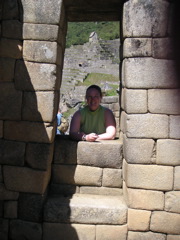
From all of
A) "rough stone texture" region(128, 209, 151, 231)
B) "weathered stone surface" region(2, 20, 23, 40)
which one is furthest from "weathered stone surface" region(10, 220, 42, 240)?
"weathered stone surface" region(2, 20, 23, 40)

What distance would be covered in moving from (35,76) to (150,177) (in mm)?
2191

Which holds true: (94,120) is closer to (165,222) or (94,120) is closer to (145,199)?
(145,199)

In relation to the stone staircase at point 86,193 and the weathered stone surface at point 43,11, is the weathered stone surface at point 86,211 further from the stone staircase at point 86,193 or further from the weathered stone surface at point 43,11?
the weathered stone surface at point 43,11

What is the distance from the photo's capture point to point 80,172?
428cm

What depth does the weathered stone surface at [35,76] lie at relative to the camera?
388 cm

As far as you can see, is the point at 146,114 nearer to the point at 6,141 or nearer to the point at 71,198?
the point at 71,198

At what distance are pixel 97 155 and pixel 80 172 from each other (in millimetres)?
393

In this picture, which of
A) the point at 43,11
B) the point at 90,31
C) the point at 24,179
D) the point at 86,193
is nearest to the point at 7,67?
the point at 43,11

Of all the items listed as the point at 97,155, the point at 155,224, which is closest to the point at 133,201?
the point at 155,224

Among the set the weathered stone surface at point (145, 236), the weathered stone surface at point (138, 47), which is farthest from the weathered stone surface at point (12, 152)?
the weathered stone surface at point (138, 47)

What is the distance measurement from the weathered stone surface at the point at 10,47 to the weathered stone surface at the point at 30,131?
1.00 meters

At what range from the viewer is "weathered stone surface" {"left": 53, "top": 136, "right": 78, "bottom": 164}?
4273 millimetres

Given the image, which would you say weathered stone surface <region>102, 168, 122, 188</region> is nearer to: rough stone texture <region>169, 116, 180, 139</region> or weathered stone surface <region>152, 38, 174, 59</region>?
rough stone texture <region>169, 116, 180, 139</region>

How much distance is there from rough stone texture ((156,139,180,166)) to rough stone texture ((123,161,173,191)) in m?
0.10
